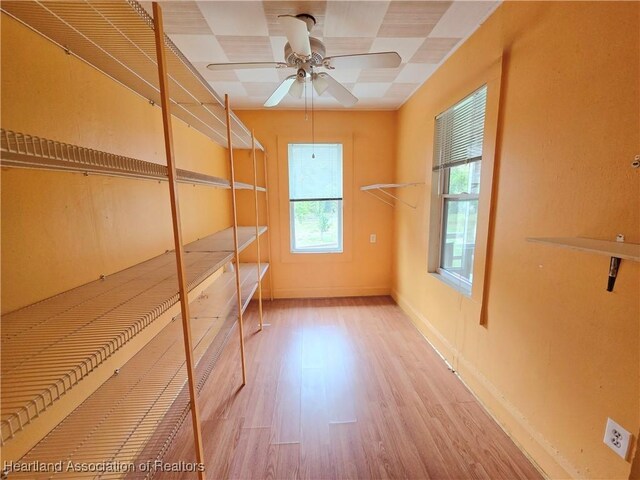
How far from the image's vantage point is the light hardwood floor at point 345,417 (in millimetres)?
1317

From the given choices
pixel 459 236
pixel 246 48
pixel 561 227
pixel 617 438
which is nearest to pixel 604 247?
pixel 561 227

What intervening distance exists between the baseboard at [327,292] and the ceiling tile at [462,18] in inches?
109

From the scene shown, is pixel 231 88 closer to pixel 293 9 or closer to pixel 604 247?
pixel 293 9

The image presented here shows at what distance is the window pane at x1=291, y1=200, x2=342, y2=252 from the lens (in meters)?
3.43

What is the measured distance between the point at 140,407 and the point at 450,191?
2473 mm

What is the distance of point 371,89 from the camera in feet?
8.61

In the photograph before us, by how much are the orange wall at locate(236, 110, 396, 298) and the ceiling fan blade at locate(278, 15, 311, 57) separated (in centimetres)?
176

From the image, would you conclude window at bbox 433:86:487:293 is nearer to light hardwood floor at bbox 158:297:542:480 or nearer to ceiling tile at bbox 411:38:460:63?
ceiling tile at bbox 411:38:460:63

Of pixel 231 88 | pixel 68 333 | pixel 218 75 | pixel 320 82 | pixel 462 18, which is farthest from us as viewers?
pixel 231 88

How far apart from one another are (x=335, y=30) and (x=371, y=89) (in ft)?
3.43

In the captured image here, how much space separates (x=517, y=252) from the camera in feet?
4.75

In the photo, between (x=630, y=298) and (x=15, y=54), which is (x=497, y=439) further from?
(x=15, y=54)

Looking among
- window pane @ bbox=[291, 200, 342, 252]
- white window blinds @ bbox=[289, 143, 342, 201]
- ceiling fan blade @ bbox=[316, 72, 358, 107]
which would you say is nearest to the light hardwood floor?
window pane @ bbox=[291, 200, 342, 252]

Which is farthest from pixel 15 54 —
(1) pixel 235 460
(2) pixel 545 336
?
(2) pixel 545 336
